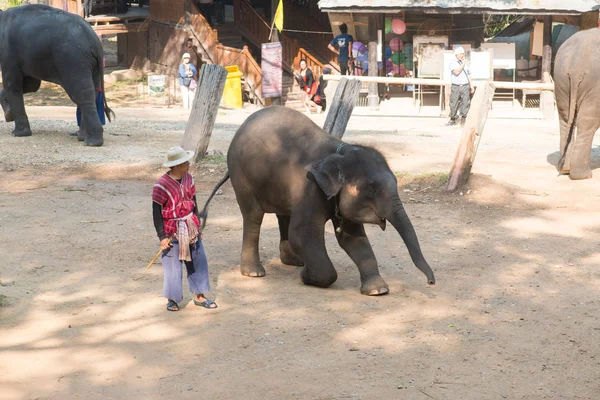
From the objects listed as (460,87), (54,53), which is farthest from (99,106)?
(460,87)

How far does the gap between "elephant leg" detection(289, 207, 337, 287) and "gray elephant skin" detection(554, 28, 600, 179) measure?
5.86 metres

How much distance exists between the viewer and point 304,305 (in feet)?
24.0

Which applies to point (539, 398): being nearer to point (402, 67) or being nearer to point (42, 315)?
point (42, 315)

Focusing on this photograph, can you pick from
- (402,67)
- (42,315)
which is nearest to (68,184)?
(42,315)

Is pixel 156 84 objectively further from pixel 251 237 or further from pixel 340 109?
pixel 251 237

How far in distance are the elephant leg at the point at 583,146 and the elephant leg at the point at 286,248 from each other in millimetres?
5271

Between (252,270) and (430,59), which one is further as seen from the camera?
(430,59)

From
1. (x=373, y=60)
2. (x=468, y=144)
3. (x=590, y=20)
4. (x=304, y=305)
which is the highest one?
(x=590, y=20)

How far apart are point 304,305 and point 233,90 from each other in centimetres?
1768

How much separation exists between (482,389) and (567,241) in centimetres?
421

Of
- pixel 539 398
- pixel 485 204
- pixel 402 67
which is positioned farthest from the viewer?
pixel 402 67

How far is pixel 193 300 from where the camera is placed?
7371 millimetres

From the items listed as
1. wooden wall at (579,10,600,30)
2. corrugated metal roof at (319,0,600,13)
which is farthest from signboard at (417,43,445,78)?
wooden wall at (579,10,600,30)

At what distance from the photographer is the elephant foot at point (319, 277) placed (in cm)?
762
